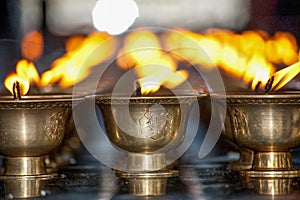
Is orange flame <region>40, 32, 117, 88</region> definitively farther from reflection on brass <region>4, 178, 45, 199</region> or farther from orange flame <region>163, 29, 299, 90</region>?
reflection on brass <region>4, 178, 45, 199</region>

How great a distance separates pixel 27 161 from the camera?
7.98 feet

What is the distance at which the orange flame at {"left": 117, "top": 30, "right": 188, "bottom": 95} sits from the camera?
297 centimetres

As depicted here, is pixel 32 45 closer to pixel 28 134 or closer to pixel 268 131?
pixel 28 134

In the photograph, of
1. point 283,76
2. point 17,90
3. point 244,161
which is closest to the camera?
point 17,90

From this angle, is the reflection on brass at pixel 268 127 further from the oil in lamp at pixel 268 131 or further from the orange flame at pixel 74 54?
the orange flame at pixel 74 54

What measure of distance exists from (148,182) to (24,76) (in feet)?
1.82

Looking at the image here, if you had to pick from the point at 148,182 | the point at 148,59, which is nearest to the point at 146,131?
the point at 148,182

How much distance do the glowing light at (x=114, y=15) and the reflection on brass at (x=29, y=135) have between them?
0.70 metres

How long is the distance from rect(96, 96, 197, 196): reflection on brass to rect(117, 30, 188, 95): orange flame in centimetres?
50

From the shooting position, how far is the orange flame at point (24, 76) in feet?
8.09

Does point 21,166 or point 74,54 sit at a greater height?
point 74,54

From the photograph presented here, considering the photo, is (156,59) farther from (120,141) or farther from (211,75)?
(120,141)

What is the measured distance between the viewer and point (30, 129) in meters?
2.36

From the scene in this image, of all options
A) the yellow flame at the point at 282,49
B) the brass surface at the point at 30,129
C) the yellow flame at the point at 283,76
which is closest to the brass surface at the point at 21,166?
the brass surface at the point at 30,129
